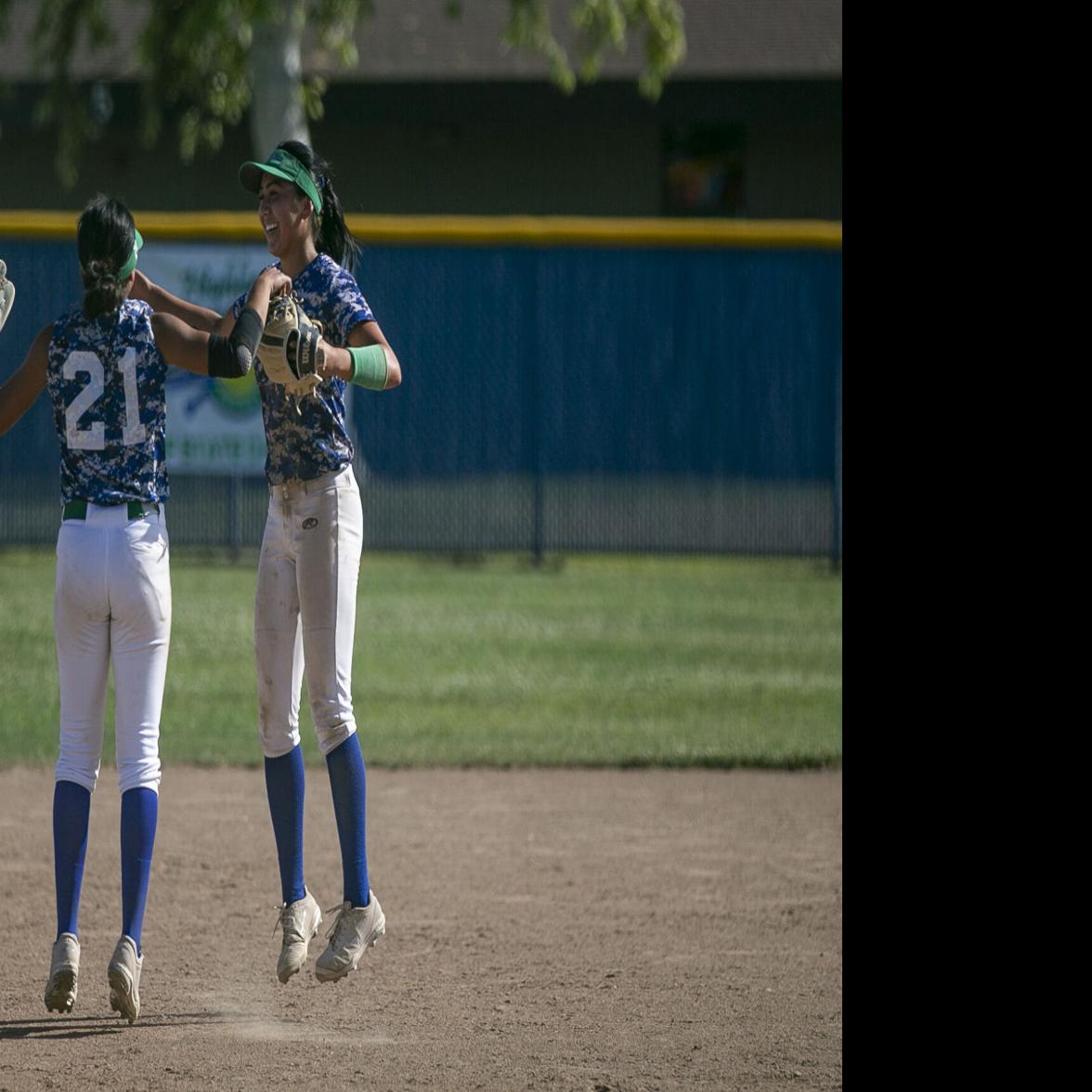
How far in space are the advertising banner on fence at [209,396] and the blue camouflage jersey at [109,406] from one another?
9335 mm

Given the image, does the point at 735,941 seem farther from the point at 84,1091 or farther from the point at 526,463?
the point at 526,463

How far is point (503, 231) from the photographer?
14188 millimetres

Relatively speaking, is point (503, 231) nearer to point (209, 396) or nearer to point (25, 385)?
point (209, 396)

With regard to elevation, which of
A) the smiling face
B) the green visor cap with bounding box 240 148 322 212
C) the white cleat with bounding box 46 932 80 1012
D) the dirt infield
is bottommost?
the dirt infield

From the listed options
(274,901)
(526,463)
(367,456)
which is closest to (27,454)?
(367,456)

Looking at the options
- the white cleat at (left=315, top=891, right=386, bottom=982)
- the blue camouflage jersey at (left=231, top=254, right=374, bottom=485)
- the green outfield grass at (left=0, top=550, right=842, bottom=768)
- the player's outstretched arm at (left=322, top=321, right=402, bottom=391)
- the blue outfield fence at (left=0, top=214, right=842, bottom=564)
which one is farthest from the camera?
the blue outfield fence at (left=0, top=214, right=842, bottom=564)

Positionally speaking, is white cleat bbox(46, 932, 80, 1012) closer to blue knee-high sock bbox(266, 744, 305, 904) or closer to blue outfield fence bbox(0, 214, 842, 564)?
blue knee-high sock bbox(266, 744, 305, 904)

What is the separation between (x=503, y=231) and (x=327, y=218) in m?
9.10

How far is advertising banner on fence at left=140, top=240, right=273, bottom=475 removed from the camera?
45.9 ft

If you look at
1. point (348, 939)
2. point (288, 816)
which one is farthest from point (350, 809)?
point (348, 939)

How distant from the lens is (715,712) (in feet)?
32.0

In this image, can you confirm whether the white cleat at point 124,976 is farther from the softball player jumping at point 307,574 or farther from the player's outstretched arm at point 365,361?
the player's outstretched arm at point 365,361

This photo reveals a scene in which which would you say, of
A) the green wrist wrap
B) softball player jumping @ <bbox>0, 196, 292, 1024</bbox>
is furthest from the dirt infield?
the green wrist wrap
